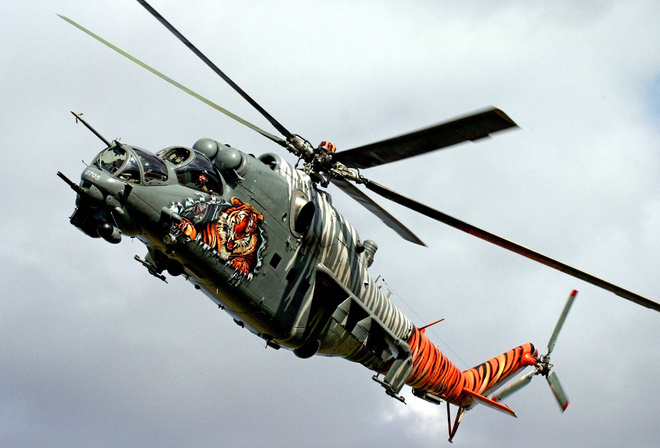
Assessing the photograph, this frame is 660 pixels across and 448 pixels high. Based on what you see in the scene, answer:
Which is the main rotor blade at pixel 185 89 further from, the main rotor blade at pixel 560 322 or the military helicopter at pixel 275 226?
the main rotor blade at pixel 560 322

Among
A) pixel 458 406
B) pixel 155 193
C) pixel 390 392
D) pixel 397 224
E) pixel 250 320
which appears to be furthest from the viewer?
pixel 458 406

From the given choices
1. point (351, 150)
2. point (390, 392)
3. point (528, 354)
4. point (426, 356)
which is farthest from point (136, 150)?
point (528, 354)

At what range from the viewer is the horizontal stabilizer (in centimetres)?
2234

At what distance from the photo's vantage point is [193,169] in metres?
14.6

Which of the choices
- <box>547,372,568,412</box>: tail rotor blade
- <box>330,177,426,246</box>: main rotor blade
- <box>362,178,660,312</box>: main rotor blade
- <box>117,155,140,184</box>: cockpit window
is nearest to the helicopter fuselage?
<box>117,155,140,184</box>: cockpit window

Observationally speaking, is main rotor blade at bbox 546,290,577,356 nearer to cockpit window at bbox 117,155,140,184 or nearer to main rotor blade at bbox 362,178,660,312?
main rotor blade at bbox 362,178,660,312

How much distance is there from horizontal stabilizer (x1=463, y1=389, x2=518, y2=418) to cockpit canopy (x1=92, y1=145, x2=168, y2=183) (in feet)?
46.4

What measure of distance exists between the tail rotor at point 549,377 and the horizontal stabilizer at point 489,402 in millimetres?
873

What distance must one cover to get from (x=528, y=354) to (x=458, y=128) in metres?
14.8

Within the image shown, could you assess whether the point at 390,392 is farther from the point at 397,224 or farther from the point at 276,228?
the point at 276,228

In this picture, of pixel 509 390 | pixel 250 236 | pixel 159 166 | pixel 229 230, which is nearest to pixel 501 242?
pixel 250 236

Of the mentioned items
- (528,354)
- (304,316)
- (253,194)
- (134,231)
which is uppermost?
(528,354)

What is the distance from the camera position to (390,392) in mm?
19172

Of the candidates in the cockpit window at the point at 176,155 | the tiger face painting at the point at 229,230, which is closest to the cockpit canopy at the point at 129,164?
the cockpit window at the point at 176,155
